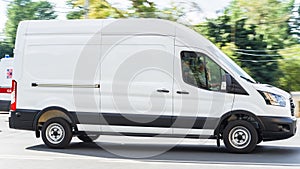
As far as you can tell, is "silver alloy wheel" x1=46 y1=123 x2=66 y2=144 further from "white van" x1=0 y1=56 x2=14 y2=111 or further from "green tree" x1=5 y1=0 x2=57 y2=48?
"green tree" x1=5 y1=0 x2=57 y2=48

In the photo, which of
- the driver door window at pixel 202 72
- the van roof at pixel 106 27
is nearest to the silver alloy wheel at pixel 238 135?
the driver door window at pixel 202 72

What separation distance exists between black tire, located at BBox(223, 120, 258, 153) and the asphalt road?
0.18 metres

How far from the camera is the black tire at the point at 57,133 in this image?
10.4 m

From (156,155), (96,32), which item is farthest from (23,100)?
(156,155)

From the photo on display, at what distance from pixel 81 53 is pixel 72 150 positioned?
2008mm

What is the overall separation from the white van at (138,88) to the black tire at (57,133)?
0.02 meters

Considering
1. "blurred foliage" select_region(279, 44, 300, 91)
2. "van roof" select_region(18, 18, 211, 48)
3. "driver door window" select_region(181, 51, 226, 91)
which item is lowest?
"driver door window" select_region(181, 51, 226, 91)

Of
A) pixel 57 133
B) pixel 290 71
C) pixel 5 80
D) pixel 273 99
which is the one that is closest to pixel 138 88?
pixel 57 133

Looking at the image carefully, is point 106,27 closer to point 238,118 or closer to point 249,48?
point 238,118

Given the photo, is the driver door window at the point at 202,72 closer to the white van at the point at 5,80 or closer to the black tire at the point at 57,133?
the black tire at the point at 57,133

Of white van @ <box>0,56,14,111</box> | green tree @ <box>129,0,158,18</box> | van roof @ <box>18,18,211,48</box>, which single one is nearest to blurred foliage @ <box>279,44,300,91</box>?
green tree @ <box>129,0,158,18</box>

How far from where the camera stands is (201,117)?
9.89 m

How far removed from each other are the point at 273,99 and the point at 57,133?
176 inches

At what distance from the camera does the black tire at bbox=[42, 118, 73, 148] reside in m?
10.4
